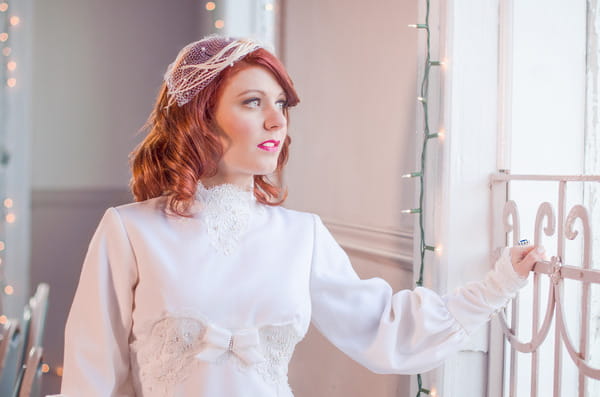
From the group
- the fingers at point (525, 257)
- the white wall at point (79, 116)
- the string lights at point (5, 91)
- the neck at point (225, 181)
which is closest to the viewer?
the fingers at point (525, 257)

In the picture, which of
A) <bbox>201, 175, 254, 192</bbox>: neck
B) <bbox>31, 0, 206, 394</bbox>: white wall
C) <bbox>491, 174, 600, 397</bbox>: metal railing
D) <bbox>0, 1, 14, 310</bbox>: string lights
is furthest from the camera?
<bbox>31, 0, 206, 394</bbox>: white wall

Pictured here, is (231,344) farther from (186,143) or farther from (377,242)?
(377,242)

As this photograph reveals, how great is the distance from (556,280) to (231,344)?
0.69 metres

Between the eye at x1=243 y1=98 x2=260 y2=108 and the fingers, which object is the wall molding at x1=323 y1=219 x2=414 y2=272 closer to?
the fingers

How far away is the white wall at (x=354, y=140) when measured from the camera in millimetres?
2084

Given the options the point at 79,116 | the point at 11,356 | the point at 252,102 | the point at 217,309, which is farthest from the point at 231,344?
the point at 79,116

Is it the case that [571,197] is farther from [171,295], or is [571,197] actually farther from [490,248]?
[171,295]

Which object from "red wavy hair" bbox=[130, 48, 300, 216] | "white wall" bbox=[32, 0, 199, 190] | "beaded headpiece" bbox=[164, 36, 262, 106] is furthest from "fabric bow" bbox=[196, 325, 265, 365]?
"white wall" bbox=[32, 0, 199, 190]

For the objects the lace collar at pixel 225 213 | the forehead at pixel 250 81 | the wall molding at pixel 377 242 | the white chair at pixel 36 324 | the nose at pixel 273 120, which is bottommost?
the white chair at pixel 36 324

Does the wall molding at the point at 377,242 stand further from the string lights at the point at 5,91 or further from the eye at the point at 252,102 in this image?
the string lights at the point at 5,91

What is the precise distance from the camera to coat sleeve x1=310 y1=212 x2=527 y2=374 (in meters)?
1.52

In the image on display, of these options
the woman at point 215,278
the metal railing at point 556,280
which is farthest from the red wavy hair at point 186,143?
the metal railing at point 556,280

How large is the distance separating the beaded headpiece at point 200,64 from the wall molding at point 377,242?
80 centimetres

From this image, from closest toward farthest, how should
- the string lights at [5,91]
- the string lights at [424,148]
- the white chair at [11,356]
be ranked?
the string lights at [424,148], the white chair at [11,356], the string lights at [5,91]
